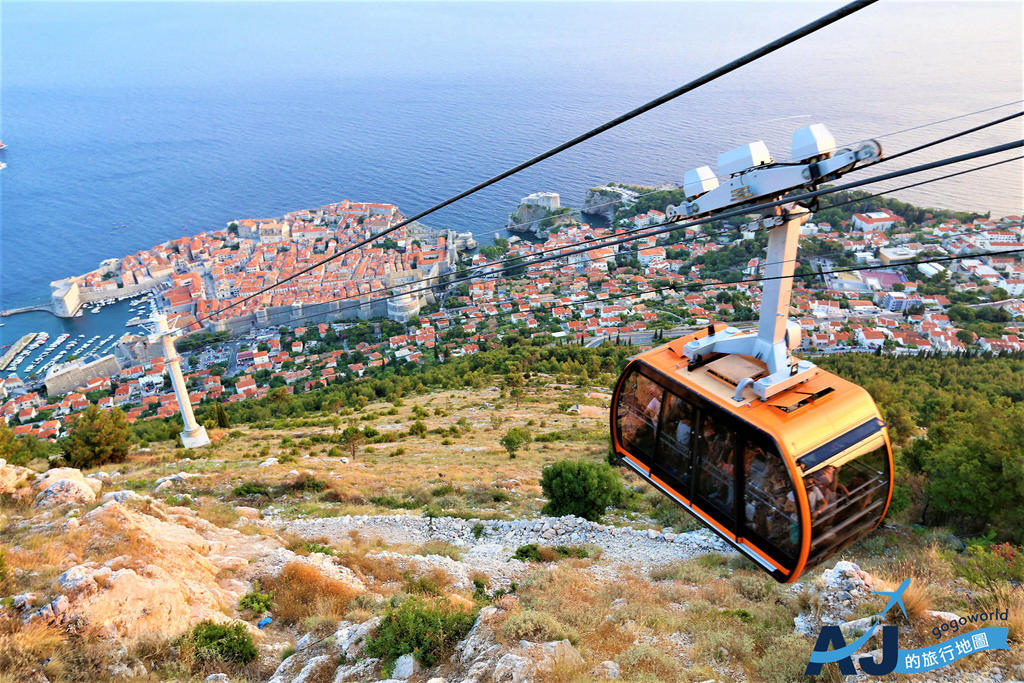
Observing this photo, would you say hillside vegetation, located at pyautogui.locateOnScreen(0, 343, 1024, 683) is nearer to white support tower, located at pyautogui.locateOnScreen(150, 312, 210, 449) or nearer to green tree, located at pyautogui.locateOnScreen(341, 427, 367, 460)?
green tree, located at pyautogui.locateOnScreen(341, 427, 367, 460)

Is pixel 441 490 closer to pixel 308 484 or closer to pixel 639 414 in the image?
pixel 308 484

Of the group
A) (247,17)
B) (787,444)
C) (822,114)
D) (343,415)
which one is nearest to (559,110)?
(822,114)

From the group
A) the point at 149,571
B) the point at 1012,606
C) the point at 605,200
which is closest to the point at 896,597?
the point at 1012,606

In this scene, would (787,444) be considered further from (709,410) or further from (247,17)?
(247,17)

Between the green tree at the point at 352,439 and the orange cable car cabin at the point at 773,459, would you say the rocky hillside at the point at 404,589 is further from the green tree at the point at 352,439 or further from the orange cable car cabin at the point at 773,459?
the green tree at the point at 352,439

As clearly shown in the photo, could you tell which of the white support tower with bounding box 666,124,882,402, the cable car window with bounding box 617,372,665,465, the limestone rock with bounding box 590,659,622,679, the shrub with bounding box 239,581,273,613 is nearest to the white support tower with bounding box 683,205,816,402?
the white support tower with bounding box 666,124,882,402

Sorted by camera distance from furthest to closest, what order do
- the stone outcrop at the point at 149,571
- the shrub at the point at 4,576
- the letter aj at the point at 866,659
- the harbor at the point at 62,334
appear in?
the harbor at the point at 62,334
the shrub at the point at 4,576
the stone outcrop at the point at 149,571
the letter aj at the point at 866,659

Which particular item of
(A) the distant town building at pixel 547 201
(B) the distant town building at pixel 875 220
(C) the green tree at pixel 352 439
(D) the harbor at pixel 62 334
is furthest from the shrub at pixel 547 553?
(B) the distant town building at pixel 875 220
